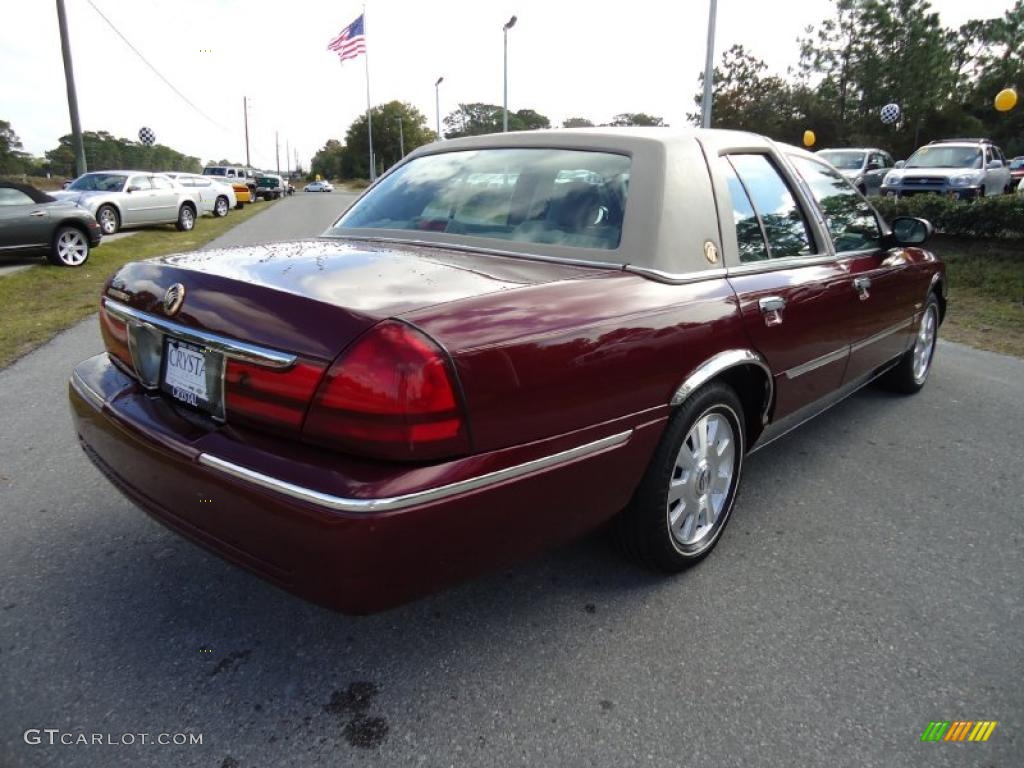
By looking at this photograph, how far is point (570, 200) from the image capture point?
2646 millimetres

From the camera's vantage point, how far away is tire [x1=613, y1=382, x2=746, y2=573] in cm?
235

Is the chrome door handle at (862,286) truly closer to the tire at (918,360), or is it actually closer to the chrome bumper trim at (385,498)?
the tire at (918,360)

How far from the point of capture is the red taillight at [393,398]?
166 cm

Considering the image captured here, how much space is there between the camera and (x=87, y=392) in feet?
8.02

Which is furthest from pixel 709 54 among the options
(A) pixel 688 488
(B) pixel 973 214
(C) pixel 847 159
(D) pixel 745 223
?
(A) pixel 688 488

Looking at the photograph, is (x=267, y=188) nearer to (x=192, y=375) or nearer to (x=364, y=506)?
(x=192, y=375)

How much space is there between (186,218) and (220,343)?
1845cm

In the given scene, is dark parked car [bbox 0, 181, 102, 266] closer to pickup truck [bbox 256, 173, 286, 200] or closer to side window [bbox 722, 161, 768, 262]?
side window [bbox 722, 161, 768, 262]

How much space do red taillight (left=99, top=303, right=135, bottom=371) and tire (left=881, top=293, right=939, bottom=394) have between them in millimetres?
4426

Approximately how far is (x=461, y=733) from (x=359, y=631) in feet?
1.86

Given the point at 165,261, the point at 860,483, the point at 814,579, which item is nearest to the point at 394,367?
the point at 165,261

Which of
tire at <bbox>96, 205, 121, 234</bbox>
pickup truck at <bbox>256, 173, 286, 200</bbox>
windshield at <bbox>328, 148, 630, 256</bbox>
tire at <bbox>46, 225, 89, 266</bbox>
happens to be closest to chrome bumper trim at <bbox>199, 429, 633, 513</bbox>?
windshield at <bbox>328, 148, 630, 256</bbox>

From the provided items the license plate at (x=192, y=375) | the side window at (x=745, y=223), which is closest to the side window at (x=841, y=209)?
the side window at (x=745, y=223)

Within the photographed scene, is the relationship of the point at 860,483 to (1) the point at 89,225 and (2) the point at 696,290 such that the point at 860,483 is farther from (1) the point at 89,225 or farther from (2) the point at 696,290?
(1) the point at 89,225
